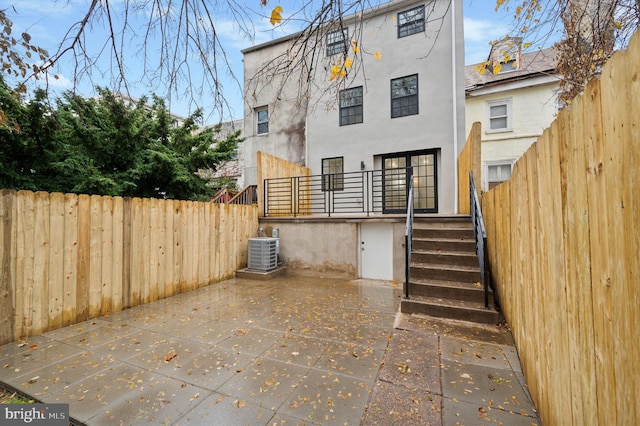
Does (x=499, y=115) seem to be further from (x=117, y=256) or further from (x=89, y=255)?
(x=89, y=255)

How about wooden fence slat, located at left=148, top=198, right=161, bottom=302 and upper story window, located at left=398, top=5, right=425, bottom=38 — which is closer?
wooden fence slat, located at left=148, top=198, right=161, bottom=302

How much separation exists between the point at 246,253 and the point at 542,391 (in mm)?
6562

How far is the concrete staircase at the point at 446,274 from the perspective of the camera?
4008mm

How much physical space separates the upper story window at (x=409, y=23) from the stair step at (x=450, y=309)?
8.74 m

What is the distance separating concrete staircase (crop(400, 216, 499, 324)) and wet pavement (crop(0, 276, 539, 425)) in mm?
218

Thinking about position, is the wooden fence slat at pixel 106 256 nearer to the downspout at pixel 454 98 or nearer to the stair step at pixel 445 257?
the stair step at pixel 445 257

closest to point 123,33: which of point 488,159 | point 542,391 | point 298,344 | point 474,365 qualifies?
point 298,344

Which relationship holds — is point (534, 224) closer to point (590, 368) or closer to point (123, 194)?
point (590, 368)

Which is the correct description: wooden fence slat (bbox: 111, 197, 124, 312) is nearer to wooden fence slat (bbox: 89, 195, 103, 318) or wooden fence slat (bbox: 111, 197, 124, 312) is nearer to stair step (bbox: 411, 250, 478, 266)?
wooden fence slat (bbox: 89, 195, 103, 318)

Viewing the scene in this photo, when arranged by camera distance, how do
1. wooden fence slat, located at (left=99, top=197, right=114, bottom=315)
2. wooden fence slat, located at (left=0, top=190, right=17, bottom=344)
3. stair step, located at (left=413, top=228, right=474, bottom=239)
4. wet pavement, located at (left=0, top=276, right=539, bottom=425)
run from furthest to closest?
stair step, located at (left=413, top=228, right=474, bottom=239) → wooden fence slat, located at (left=99, top=197, right=114, bottom=315) → wooden fence slat, located at (left=0, top=190, right=17, bottom=344) → wet pavement, located at (left=0, top=276, right=539, bottom=425)

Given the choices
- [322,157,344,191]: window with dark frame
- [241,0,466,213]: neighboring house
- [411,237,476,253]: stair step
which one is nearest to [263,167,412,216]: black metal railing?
[322,157,344,191]: window with dark frame

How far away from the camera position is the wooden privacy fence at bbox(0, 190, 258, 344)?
3393mm

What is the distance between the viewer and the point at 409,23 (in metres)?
9.06

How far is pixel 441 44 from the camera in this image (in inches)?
334
